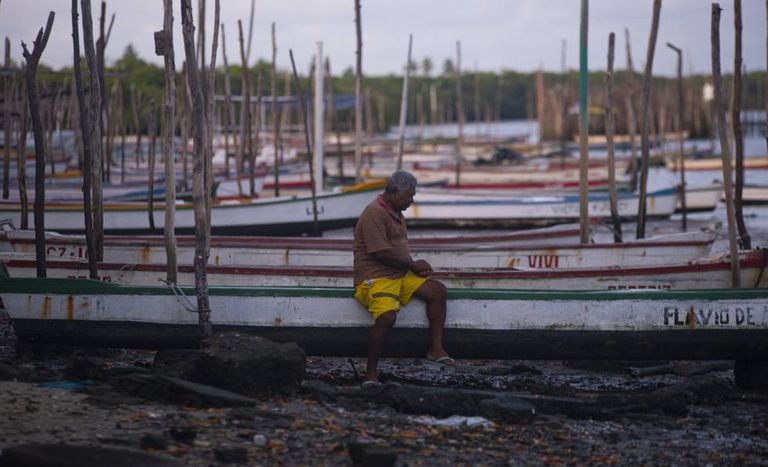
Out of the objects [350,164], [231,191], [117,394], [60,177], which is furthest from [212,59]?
[350,164]

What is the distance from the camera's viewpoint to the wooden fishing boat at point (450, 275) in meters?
9.74

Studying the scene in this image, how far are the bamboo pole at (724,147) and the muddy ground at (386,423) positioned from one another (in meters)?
1.78

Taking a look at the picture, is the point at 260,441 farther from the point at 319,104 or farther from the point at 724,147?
the point at 319,104

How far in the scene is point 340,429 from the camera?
620 cm

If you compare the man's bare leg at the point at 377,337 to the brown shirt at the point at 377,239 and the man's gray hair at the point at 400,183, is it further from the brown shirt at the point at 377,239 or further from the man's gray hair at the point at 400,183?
the man's gray hair at the point at 400,183

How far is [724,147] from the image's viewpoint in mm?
9125

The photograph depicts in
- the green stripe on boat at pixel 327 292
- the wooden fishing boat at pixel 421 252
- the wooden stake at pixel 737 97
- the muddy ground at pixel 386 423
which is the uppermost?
the wooden stake at pixel 737 97

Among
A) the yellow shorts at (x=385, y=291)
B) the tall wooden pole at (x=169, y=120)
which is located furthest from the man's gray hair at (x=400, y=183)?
the tall wooden pole at (x=169, y=120)

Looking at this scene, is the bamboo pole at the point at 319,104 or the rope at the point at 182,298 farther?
the bamboo pole at the point at 319,104

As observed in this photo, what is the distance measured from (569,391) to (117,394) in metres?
3.18

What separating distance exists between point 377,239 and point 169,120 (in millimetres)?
2429

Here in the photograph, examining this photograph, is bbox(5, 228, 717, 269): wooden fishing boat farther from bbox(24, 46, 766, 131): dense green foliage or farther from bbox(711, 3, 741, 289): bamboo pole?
bbox(24, 46, 766, 131): dense green foliage

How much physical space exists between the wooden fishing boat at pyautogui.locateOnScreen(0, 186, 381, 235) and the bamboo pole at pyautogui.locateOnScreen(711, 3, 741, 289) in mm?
8210

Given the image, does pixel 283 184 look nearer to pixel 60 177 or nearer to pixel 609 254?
pixel 60 177
